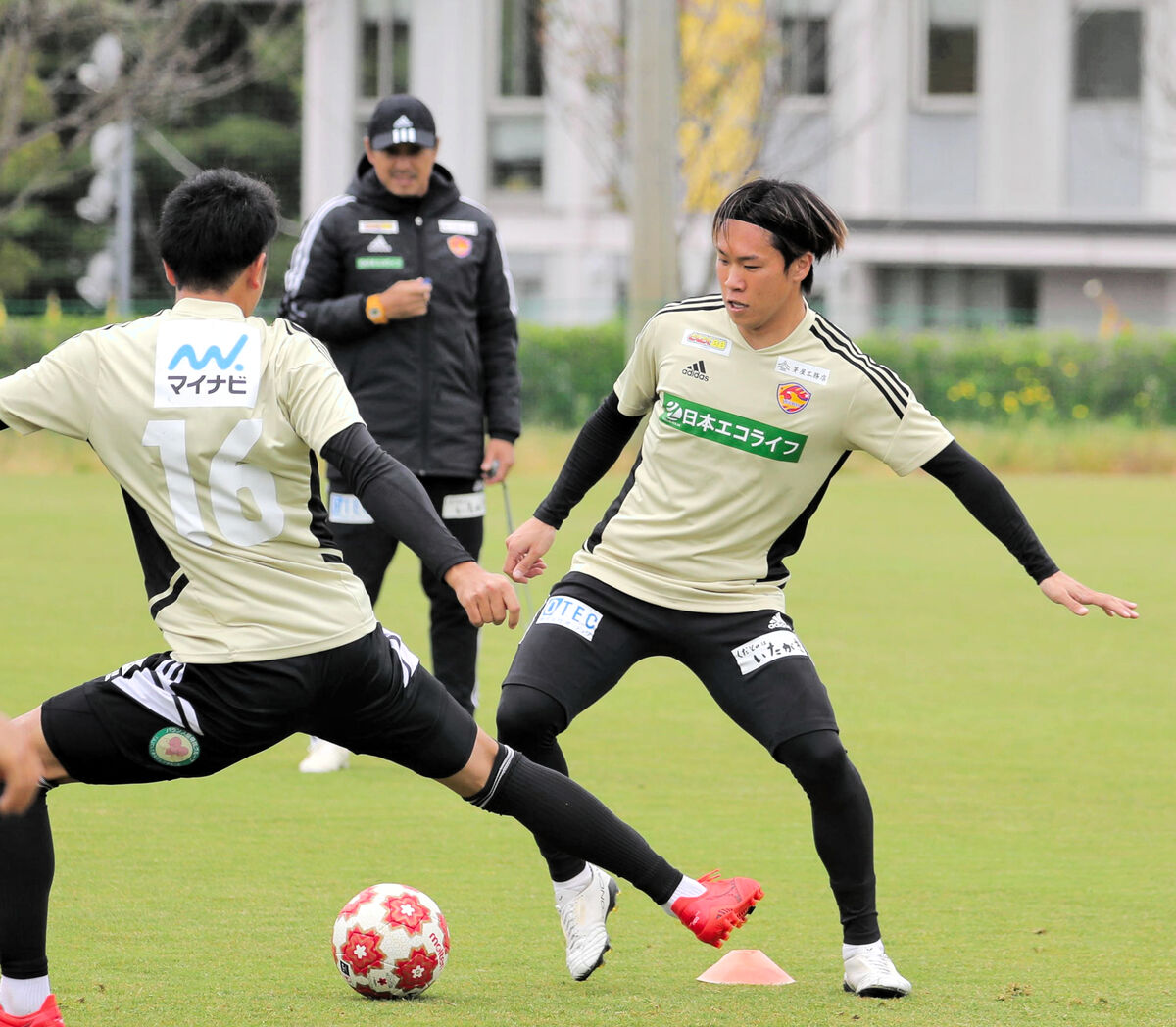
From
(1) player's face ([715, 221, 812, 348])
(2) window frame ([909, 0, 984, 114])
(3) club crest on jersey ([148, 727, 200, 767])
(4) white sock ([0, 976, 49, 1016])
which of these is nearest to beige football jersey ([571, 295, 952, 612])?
(1) player's face ([715, 221, 812, 348])

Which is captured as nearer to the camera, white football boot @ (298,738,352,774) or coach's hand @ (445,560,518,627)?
coach's hand @ (445,560,518,627)

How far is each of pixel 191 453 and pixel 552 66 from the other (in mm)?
30364

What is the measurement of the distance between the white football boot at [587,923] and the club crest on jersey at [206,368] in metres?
1.63

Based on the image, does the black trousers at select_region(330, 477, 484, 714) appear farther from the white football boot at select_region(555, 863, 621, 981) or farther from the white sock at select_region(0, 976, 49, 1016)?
the white sock at select_region(0, 976, 49, 1016)

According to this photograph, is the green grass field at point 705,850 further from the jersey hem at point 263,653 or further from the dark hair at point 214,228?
the dark hair at point 214,228

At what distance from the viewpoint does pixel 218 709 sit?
3984mm

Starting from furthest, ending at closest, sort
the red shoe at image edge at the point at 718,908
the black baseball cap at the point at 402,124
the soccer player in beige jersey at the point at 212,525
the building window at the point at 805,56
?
the building window at the point at 805,56 → the black baseball cap at the point at 402,124 → the red shoe at image edge at the point at 718,908 → the soccer player in beige jersey at the point at 212,525

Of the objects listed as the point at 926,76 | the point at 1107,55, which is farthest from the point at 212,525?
the point at 1107,55

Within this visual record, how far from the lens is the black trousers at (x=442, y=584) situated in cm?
726

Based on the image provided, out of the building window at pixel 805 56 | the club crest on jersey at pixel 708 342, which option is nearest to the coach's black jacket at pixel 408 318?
the club crest on jersey at pixel 708 342

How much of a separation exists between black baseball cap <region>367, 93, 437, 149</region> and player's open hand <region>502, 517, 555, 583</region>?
7.82ft

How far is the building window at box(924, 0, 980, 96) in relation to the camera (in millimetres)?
34469

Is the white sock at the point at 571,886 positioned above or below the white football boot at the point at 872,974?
above

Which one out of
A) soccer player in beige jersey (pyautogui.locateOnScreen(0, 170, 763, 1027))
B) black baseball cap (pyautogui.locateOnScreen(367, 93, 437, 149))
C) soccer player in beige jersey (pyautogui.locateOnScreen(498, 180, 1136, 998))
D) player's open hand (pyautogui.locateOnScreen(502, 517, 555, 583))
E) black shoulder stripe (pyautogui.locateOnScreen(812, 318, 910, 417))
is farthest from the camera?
black baseball cap (pyautogui.locateOnScreen(367, 93, 437, 149))
